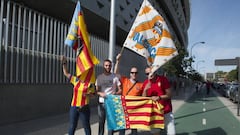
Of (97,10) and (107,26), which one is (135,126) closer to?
(97,10)

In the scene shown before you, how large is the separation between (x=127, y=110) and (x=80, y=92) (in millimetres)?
1040

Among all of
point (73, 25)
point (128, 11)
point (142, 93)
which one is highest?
point (128, 11)

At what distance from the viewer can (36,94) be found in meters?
10.9

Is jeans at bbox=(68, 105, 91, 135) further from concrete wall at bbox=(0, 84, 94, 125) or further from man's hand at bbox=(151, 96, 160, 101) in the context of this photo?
concrete wall at bbox=(0, 84, 94, 125)

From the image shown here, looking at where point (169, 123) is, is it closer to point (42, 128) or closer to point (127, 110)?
point (127, 110)

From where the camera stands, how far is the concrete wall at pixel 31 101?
9375mm

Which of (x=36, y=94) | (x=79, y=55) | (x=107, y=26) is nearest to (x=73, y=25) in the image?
(x=79, y=55)

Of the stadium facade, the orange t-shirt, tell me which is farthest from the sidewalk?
the orange t-shirt

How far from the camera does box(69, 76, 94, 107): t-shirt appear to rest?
572cm

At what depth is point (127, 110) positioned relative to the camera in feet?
19.9

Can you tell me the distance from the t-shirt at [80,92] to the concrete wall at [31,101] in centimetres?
437

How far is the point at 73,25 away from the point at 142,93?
1985 mm

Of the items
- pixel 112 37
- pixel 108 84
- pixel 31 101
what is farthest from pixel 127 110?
pixel 31 101

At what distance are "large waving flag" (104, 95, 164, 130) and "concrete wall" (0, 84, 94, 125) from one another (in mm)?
4678
